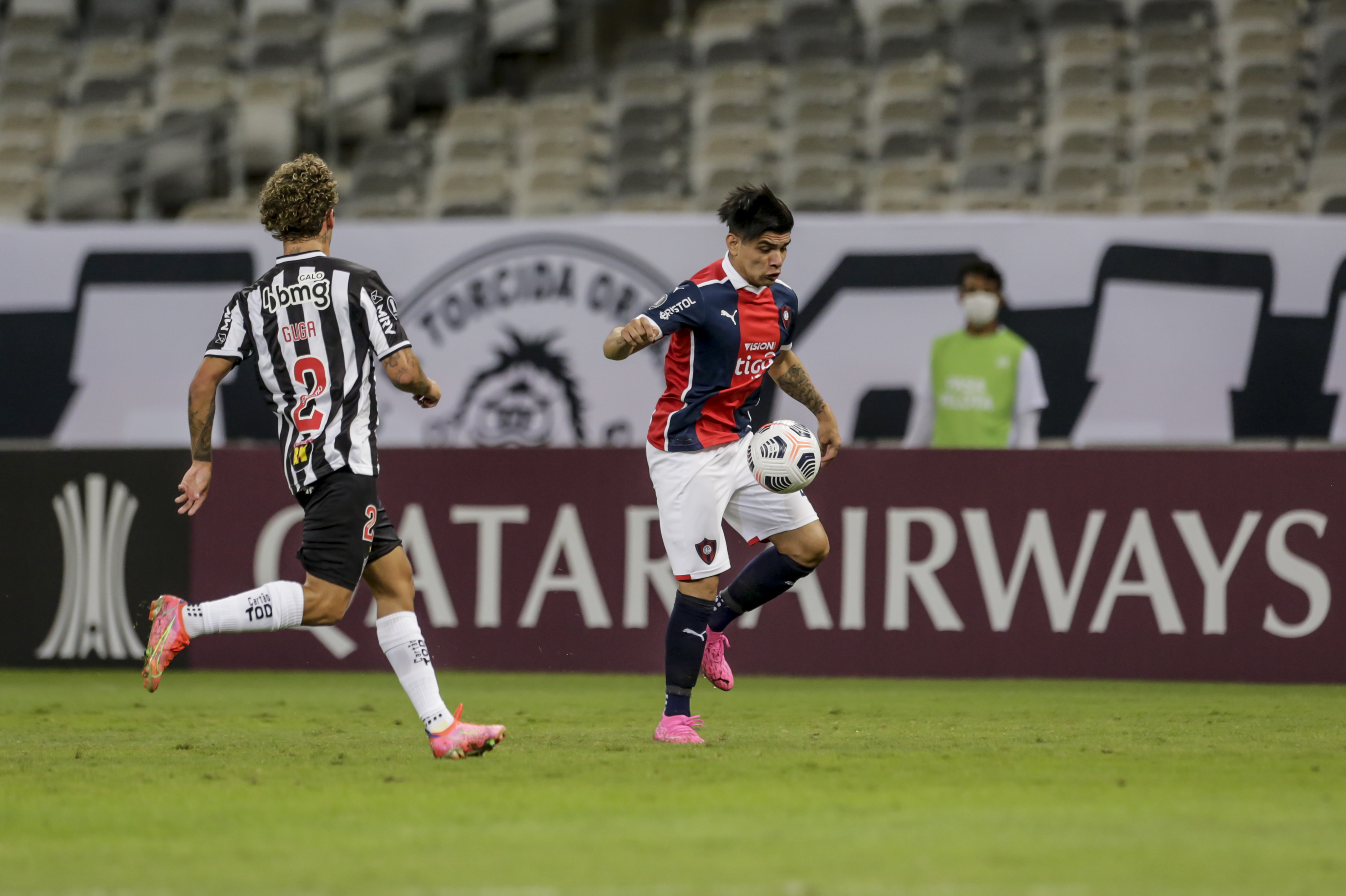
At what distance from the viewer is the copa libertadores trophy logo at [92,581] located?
32.5ft

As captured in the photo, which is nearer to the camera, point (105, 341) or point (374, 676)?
point (374, 676)

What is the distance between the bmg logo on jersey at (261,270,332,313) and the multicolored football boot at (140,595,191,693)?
1.05 meters

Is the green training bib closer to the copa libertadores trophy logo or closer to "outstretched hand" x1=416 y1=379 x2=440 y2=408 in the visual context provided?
the copa libertadores trophy logo

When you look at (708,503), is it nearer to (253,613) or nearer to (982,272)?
(253,613)

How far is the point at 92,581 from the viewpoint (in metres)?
9.93

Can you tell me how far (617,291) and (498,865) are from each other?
8.34 metres

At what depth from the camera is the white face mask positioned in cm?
1038

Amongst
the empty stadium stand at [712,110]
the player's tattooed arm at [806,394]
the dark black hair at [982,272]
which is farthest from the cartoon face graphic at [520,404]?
the player's tattooed arm at [806,394]

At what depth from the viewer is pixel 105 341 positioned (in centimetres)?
1293

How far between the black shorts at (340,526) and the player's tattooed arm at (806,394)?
184 centimetres

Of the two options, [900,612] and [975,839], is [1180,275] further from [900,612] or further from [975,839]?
[975,839]

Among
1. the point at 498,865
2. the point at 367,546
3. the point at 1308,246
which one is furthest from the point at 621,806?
the point at 1308,246

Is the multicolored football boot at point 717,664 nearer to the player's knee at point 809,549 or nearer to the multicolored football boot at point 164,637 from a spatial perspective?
the player's knee at point 809,549

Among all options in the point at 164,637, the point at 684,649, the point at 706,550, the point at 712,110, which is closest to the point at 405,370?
the point at 164,637
